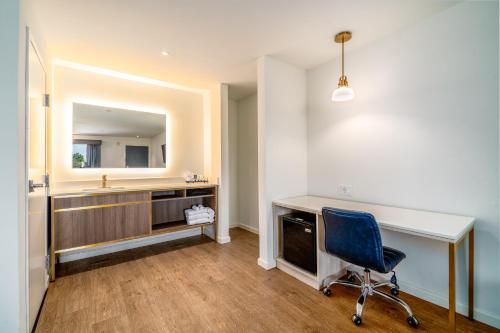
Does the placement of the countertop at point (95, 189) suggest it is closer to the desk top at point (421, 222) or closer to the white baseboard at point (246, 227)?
the white baseboard at point (246, 227)

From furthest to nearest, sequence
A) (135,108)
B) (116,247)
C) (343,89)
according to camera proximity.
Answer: (135,108)
(116,247)
(343,89)

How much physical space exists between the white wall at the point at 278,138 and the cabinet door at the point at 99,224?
5.28 ft

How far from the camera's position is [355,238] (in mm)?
1786

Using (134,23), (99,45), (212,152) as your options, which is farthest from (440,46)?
(99,45)

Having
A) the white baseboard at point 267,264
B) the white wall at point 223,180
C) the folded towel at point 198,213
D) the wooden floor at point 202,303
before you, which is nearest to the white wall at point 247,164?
the white wall at point 223,180

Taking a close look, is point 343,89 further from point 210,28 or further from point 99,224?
point 99,224

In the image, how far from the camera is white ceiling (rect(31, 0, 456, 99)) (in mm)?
1872

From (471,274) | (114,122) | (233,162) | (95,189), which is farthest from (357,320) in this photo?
(114,122)

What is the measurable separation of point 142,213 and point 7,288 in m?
1.59

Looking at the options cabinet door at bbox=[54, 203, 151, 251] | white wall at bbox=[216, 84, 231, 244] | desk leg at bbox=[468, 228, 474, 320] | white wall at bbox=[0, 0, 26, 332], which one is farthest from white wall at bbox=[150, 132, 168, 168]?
desk leg at bbox=[468, 228, 474, 320]

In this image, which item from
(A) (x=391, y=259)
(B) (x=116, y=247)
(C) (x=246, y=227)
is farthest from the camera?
(C) (x=246, y=227)

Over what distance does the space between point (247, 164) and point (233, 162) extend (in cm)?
37

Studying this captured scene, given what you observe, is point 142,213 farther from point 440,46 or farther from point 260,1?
point 440,46

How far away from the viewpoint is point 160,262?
2863 millimetres
